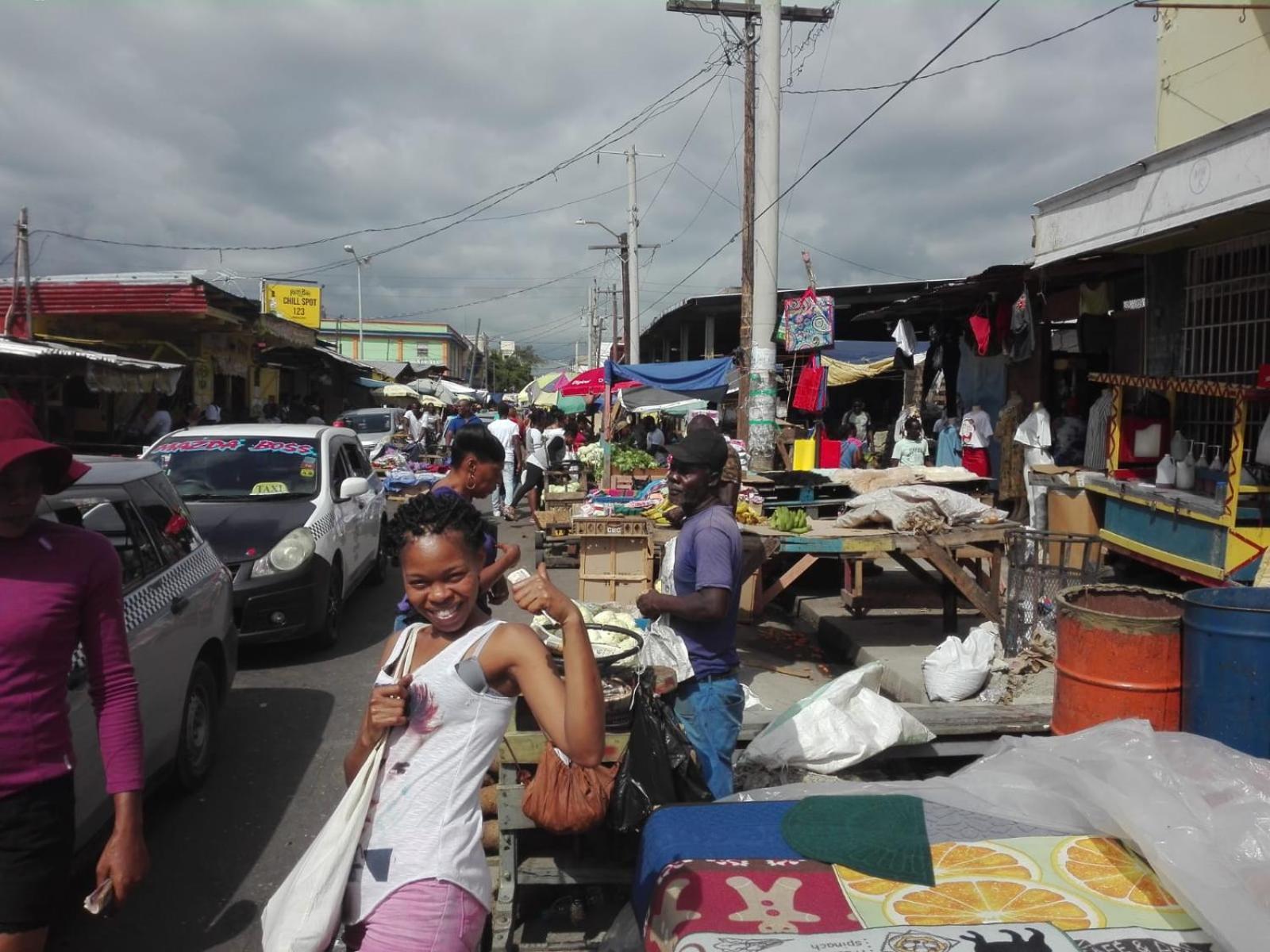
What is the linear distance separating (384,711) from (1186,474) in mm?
8111

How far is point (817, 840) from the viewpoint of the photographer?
9.14 feet

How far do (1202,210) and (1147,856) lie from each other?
693cm

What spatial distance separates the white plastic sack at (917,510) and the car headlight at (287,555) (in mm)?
4268

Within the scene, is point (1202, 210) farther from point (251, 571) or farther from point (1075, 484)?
point (251, 571)

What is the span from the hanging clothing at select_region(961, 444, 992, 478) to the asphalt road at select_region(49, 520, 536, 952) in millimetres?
9233

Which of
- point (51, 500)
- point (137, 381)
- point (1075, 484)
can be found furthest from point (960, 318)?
point (51, 500)

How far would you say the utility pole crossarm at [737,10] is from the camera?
14844 millimetres

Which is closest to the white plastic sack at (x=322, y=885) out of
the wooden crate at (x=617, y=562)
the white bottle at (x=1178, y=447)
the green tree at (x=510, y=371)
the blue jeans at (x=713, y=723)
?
the blue jeans at (x=713, y=723)

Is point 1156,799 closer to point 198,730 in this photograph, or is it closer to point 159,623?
point 159,623

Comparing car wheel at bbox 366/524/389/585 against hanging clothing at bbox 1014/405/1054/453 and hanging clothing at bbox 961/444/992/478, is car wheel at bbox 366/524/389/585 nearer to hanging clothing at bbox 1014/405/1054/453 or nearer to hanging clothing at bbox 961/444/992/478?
hanging clothing at bbox 1014/405/1054/453

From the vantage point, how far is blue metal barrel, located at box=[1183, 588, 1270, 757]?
3645 mm

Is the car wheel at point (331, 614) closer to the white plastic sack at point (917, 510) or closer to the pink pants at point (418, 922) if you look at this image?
the white plastic sack at point (917, 510)

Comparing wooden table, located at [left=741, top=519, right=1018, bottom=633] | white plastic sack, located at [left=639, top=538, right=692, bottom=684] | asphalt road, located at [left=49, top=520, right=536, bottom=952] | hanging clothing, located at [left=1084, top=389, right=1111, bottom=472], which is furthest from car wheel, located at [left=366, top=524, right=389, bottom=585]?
hanging clothing, located at [left=1084, top=389, right=1111, bottom=472]

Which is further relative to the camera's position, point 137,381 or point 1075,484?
point 137,381
